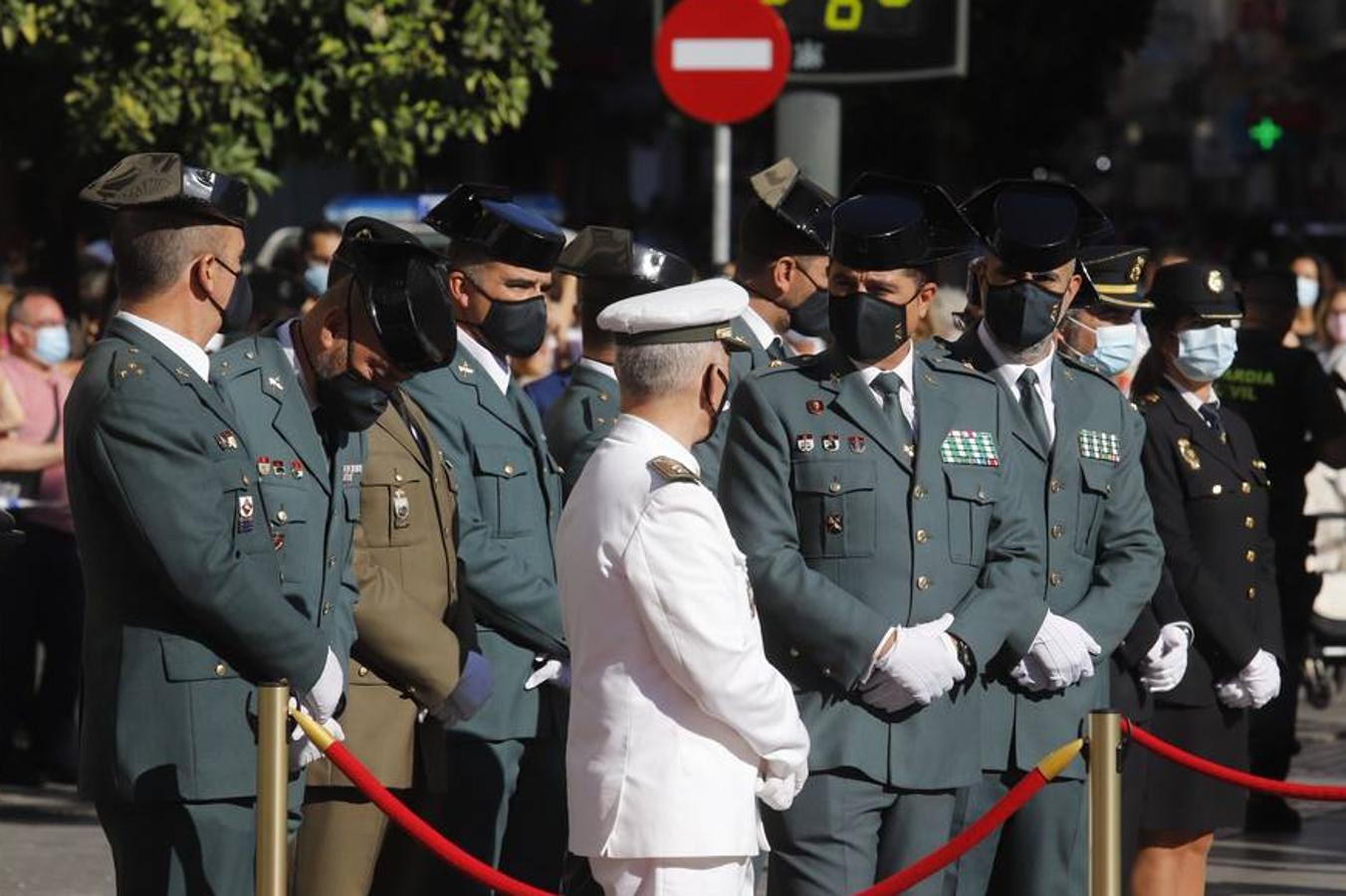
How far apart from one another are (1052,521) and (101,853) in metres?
4.39

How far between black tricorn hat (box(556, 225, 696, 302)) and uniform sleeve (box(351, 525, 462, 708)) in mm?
1406

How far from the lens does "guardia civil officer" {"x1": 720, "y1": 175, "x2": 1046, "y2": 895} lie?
249 inches

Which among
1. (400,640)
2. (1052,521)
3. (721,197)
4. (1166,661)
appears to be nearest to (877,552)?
(1052,521)

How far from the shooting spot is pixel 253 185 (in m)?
14.5

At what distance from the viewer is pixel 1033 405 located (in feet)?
23.2

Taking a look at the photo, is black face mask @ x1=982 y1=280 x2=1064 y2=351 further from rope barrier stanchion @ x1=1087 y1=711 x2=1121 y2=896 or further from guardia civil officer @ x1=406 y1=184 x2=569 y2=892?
rope barrier stanchion @ x1=1087 y1=711 x2=1121 y2=896

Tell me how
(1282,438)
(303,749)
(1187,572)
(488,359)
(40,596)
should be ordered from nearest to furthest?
(303,749) < (488,359) < (1187,572) < (1282,438) < (40,596)

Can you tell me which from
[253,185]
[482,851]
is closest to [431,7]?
[253,185]

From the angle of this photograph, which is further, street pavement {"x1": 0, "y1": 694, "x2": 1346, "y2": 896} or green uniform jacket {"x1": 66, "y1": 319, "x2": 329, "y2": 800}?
street pavement {"x1": 0, "y1": 694, "x2": 1346, "y2": 896}

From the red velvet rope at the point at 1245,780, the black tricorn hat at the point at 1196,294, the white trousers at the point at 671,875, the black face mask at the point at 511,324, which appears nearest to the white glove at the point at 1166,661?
the red velvet rope at the point at 1245,780

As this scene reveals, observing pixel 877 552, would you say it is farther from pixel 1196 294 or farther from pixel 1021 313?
pixel 1196 294

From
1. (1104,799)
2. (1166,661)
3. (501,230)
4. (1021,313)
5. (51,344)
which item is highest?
(501,230)

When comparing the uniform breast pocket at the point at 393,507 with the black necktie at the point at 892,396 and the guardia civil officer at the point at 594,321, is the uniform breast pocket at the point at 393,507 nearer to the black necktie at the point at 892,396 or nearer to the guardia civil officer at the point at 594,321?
the guardia civil officer at the point at 594,321

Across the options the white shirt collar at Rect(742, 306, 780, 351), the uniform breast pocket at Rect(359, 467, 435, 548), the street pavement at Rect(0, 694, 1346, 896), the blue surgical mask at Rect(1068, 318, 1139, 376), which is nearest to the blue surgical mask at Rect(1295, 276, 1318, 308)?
the street pavement at Rect(0, 694, 1346, 896)
